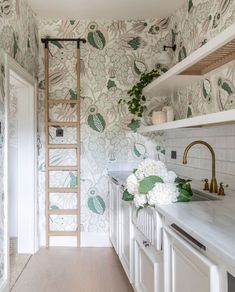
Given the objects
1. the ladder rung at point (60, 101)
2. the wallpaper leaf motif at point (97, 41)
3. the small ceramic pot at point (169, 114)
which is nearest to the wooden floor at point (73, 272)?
the small ceramic pot at point (169, 114)

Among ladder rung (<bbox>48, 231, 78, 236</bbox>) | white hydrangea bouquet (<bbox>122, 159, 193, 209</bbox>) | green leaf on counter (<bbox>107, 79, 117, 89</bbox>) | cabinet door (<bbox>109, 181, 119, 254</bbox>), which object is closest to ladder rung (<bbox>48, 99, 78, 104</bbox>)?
green leaf on counter (<bbox>107, 79, 117, 89</bbox>)

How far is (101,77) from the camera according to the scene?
3754mm

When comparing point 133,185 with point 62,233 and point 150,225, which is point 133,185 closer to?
point 150,225

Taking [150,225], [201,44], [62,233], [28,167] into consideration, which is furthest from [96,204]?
[201,44]

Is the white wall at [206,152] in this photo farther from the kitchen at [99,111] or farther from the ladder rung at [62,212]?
the ladder rung at [62,212]

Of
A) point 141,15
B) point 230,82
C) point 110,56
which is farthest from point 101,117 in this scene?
point 230,82

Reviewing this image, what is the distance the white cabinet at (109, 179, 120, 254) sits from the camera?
3.07 metres

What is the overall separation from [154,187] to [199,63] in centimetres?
100

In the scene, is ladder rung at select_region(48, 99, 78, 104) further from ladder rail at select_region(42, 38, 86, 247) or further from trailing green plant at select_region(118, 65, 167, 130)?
trailing green plant at select_region(118, 65, 167, 130)

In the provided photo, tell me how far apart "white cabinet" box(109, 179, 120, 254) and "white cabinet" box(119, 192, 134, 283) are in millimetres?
162

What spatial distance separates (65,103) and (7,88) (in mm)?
1139

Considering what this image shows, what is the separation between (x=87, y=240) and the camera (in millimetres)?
3750

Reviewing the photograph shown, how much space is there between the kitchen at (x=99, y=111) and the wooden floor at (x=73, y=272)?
18mm

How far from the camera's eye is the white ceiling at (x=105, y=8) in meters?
3.27
